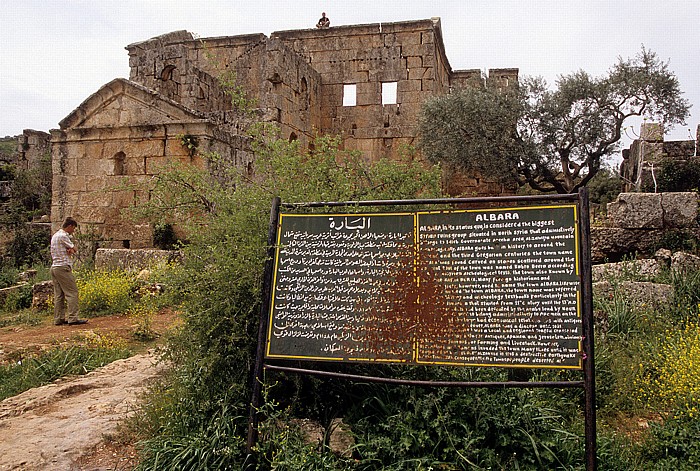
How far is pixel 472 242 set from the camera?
3.66 metres

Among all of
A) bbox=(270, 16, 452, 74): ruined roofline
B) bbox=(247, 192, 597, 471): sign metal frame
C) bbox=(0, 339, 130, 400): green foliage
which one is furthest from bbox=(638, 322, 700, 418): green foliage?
bbox=(270, 16, 452, 74): ruined roofline

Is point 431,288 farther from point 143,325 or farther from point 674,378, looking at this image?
point 143,325

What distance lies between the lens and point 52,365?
6469 mm

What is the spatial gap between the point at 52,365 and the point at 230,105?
12.3 m

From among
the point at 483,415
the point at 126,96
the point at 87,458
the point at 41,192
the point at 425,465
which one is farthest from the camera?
the point at 41,192

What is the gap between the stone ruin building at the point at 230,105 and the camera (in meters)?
12.4

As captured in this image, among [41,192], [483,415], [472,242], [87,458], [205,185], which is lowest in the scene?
[87,458]

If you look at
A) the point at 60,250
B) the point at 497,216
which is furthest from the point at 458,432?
the point at 60,250

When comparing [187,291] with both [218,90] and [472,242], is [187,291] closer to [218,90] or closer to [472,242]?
[472,242]

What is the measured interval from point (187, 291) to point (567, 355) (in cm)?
292

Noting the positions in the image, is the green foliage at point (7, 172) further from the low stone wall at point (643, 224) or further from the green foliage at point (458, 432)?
the green foliage at point (458, 432)

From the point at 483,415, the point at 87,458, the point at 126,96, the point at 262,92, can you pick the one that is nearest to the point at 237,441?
the point at 87,458

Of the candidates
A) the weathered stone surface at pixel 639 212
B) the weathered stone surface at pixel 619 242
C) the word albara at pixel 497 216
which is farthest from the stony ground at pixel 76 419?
the weathered stone surface at pixel 639 212

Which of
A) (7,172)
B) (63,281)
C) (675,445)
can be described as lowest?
(675,445)
